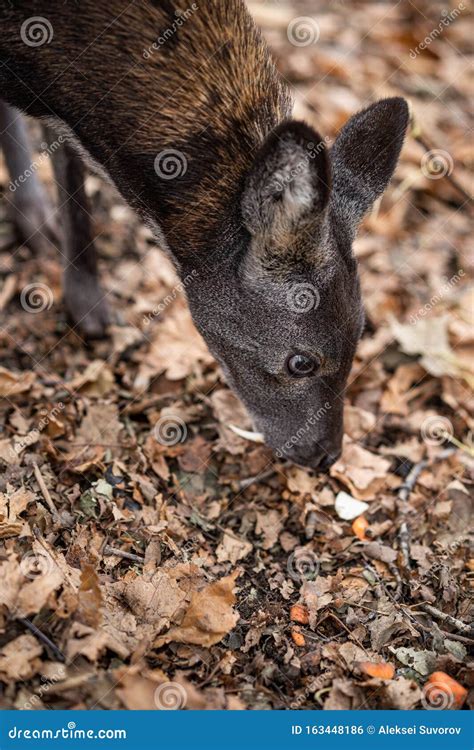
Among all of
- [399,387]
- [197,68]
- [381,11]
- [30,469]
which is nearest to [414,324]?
[399,387]

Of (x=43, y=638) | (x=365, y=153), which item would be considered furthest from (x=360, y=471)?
(x=43, y=638)

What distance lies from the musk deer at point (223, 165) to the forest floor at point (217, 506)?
0.74 meters

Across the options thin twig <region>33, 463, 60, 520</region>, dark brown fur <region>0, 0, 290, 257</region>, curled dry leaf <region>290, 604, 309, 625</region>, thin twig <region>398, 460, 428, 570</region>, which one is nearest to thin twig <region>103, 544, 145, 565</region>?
thin twig <region>33, 463, 60, 520</region>

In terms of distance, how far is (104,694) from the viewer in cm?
391

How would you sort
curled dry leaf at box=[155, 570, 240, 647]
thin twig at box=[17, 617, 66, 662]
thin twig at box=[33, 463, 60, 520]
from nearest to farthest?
thin twig at box=[17, 617, 66, 662]
curled dry leaf at box=[155, 570, 240, 647]
thin twig at box=[33, 463, 60, 520]

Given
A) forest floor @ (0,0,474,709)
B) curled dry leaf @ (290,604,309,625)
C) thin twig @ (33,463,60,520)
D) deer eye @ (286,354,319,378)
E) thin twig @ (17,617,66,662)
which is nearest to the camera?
thin twig @ (17,617,66,662)

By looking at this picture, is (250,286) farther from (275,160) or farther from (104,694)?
(104,694)

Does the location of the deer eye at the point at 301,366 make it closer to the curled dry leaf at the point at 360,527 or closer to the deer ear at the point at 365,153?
the deer ear at the point at 365,153

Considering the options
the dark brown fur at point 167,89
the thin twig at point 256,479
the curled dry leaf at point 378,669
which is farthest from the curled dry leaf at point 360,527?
the dark brown fur at point 167,89

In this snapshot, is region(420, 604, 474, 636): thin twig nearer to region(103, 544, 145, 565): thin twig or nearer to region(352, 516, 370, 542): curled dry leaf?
region(352, 516, 370, 542): curled dry leaf

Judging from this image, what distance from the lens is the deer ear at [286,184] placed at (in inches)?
169

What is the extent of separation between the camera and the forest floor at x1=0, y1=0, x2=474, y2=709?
427 centimetres

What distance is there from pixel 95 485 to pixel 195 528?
714 mm

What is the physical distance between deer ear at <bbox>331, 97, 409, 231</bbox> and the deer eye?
0.93m
